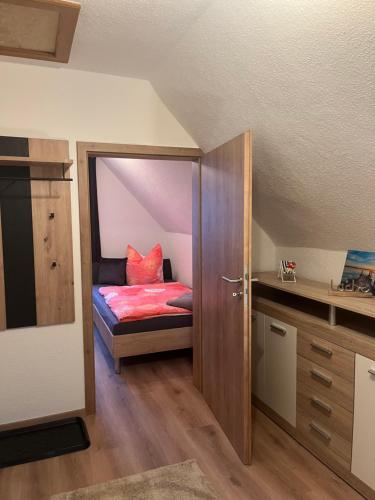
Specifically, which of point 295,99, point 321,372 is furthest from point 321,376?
point 295,99

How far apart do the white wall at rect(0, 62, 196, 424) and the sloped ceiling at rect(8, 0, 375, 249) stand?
15 cm

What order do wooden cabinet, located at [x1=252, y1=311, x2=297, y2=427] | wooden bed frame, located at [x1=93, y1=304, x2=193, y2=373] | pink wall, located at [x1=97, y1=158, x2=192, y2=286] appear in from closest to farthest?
wooden cabinet, located at [x1=252, y1=311, x2=297, y2=427]
wooden bed frame, located at [x1=93, y1=304, x2=193, y2=373]
pink wall, located at [x1=97, y1=158, x2=192, y2=286]

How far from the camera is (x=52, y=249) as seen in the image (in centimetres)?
256

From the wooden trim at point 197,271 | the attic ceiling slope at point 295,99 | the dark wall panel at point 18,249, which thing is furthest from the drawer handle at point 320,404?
the dark wall panel at point 18,249

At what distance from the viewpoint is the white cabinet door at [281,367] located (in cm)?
236

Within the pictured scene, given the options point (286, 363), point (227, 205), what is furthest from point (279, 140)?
point (286, 363)

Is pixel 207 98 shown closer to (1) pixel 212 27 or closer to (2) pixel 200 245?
(1) pixel 212 27

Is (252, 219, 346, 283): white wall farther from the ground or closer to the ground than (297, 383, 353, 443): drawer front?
farther from the ground

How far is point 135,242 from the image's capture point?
18.7 ft

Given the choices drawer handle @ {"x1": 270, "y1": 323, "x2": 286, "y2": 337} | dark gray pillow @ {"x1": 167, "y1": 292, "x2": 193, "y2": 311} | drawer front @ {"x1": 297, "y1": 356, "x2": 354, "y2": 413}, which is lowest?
drawer front @ {"x1": 297, "y1": 356, "x2": 354, "y2": 413}

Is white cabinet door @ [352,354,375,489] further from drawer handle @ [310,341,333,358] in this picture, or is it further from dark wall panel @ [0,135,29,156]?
dark wall panel @ [0,135,29,156]

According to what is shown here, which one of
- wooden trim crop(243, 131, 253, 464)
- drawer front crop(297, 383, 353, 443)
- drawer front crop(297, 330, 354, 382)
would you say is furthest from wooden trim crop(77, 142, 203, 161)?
drawer front crop(297, 383, 353, 443)

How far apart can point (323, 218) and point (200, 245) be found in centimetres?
93

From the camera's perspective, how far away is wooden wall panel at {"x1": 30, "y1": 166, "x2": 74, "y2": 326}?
2502mm
